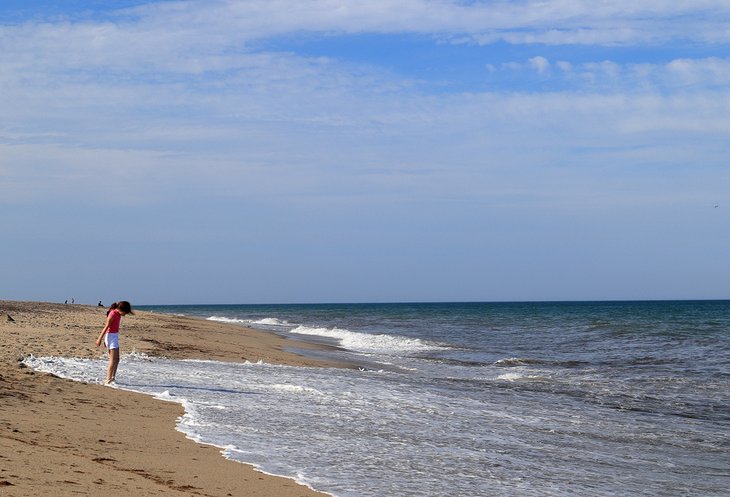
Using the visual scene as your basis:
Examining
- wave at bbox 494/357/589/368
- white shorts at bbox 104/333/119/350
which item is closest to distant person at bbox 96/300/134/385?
white shorts at bbox 104/333/119/350

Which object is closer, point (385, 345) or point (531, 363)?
point (531, 363)

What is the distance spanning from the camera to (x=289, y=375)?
56.9ft

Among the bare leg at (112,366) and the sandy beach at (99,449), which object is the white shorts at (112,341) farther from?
the sandy beach at (99,449)

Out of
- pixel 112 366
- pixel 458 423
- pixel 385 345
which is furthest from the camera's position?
pixel 385 345

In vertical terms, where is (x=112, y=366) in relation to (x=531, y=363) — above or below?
above

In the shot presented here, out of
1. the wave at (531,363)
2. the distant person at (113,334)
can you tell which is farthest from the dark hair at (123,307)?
the wave at (531,363)

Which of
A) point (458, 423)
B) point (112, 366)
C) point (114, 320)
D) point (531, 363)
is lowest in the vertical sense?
point (531, 363)

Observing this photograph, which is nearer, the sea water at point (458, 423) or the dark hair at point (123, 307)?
the sea water at point (458, 423)

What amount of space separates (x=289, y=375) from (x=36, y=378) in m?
6.37

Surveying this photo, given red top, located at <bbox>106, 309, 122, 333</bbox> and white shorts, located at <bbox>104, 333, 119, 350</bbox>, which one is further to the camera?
red top, located at <bbox>106, 309, 122, 333</bbox>

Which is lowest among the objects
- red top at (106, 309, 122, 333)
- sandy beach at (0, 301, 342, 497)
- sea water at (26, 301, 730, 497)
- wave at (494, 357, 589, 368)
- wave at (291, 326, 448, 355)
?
wave at (291, 326, 448, 355)

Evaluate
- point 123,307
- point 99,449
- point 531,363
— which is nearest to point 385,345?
point 531,363

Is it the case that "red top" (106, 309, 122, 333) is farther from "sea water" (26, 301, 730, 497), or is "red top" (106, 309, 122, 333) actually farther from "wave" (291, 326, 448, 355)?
"wave" (291, 326, 448, 355)

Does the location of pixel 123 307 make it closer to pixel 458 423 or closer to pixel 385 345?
pixel 458 423
